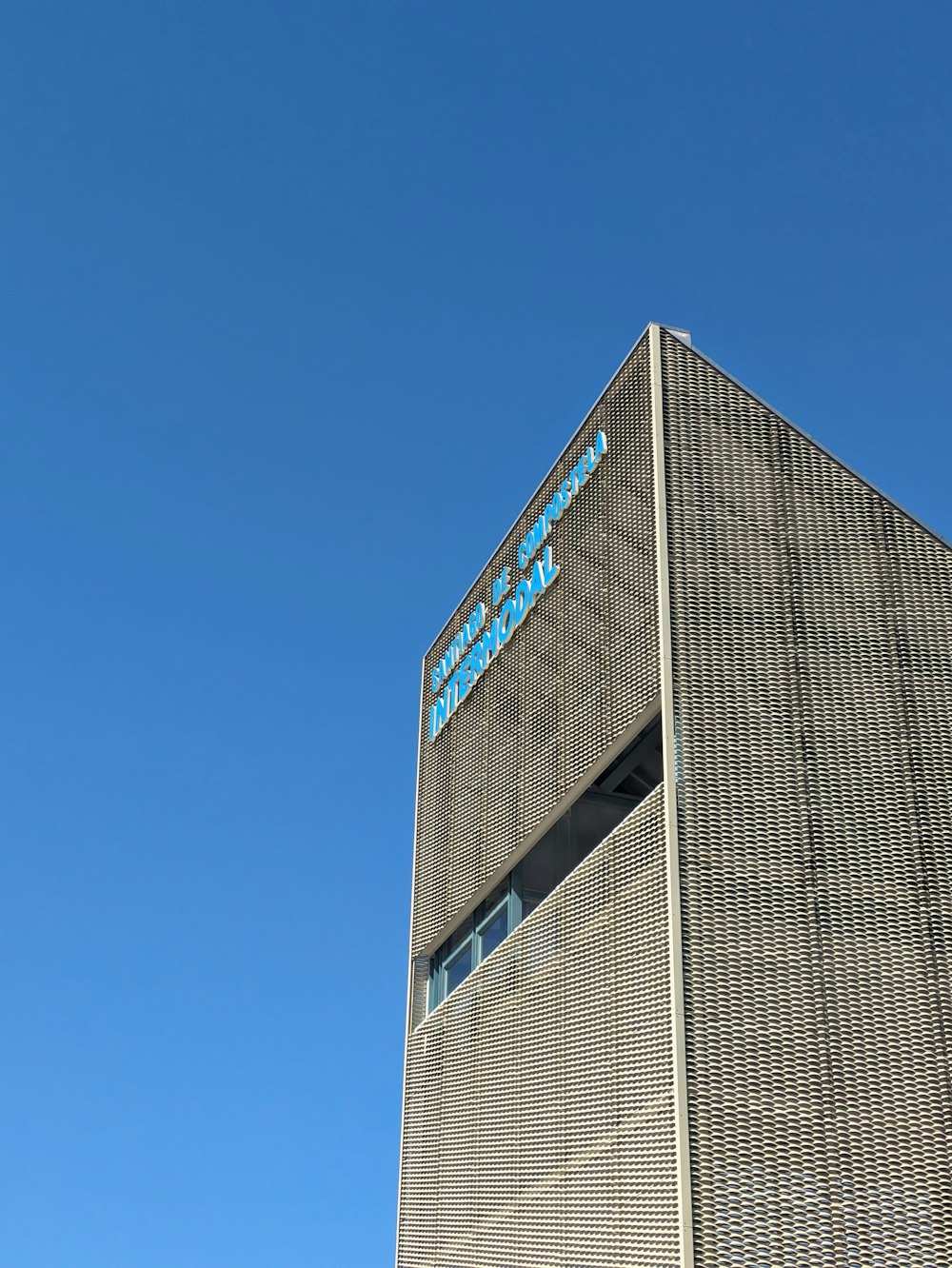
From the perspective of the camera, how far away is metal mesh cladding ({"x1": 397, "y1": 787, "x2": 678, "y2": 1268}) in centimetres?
1394

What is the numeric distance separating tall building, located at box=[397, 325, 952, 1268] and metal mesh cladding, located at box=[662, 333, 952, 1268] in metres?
0.03

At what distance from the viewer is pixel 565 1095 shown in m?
15.7

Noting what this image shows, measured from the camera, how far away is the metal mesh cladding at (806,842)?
1332 cm

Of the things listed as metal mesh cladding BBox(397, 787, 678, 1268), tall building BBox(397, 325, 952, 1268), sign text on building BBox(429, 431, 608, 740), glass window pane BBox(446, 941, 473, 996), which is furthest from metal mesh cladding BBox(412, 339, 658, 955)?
metal mesh cladding BBox(397, 787, 678, 1268)

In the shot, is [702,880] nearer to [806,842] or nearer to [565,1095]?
[806,842]

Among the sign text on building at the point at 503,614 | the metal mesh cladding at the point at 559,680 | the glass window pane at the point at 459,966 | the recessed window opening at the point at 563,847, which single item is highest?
the sign text on building at the point at 503,614

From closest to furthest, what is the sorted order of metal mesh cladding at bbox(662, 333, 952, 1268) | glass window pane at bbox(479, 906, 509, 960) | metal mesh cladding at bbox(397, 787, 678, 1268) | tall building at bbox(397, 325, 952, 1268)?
1. metal mesh cladding at bbox(662, 333, 952, 1268)
2. tall building at bbox(397, 325, 952, 1268)
3. metal mesh cladding at bbox(397, 787, 678, 1268)
4. glass window pane at bbox(479, 906, 509, 960)

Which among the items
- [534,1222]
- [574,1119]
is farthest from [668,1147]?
[534,1222]

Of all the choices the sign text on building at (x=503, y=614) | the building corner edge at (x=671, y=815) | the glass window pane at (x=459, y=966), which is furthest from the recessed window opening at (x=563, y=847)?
the sign text on building at (x=503, y=614)

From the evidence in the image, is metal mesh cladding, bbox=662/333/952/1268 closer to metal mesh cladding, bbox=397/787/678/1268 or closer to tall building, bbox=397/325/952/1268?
tall building, bbox=397/325/952/1268

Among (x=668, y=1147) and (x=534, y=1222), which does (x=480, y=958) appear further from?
→ (x=668, y=1147)

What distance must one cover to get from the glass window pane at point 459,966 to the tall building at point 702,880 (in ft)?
0.48

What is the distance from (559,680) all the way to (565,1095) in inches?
206

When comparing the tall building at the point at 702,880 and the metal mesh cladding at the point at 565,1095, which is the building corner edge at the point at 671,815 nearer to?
the tall building at the point at 702,880
